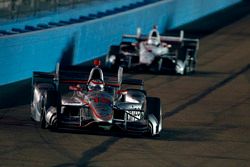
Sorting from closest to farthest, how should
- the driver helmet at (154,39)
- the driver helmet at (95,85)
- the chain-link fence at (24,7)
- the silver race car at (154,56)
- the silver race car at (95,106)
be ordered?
the silver race car at (95,106) < the driver helmet at (95,85) < the silver race car at (154,56) < the chain-link fence at (24,7) < the driver helmet at (154,39)

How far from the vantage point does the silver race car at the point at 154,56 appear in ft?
103

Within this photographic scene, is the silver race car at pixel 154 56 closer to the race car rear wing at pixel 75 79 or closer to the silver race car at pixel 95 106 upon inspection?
the race car rear wing at pixel 75 79

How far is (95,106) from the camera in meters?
19.5

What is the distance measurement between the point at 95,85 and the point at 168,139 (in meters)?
2.19

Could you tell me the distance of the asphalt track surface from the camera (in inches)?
670

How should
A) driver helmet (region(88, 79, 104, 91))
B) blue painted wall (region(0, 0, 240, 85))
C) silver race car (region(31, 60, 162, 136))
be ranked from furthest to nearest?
blue painted wall (region(0, 0, 240, 85)) → driver helmet (region(88, 79, 104, 91)) → silver race car (region(31, 60, 162, 136))

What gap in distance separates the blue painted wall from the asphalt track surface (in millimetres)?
3422

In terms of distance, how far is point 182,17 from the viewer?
49406 mm

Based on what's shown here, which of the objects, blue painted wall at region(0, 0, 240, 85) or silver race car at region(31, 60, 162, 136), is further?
blue painted wall at region(0, 0, 240, 85)

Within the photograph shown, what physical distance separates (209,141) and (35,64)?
10.8 meters

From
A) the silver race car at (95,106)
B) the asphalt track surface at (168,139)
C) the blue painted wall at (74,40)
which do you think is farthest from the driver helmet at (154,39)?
the silver race car at (95,106)

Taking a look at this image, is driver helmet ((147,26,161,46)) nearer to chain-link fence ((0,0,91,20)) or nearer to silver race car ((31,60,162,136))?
chain-link fence ((0,0,91,20))

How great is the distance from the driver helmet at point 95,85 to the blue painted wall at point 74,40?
6850mm

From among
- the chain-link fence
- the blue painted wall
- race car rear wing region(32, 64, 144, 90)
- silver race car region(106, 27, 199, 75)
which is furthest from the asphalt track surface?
the chain-link fence
